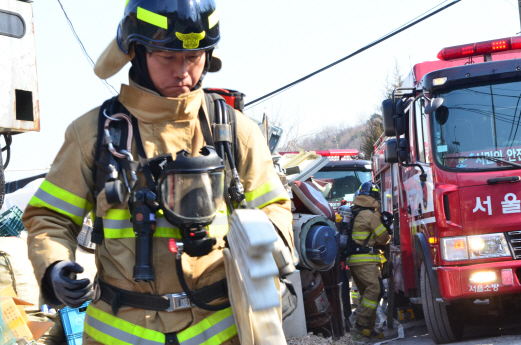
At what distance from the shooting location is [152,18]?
2.11 meters

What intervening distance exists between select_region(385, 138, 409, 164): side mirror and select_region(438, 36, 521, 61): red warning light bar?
1123mm

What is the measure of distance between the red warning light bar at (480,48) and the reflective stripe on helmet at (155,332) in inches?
217

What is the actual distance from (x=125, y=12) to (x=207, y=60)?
35cm

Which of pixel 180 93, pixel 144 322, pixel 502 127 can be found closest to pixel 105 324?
pixel 144 322

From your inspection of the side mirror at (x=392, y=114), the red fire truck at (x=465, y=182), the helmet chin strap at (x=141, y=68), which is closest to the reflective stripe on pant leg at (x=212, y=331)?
the helmet chin strap at (x=141, y=68)

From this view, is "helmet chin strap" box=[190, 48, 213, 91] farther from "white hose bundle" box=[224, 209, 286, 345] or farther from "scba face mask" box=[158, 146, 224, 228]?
"white hose bundle" box=[224, 209, 286, 345]

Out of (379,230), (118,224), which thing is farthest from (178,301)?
(379,230)

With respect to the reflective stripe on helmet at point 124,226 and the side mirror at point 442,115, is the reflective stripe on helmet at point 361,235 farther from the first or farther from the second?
the reflective stripe on helmet at point 124,226

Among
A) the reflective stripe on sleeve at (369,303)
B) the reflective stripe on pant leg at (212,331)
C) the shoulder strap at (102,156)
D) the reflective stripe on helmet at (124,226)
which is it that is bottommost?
the reflective stripe on sleeve at (369,303)

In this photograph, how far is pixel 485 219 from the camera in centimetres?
558

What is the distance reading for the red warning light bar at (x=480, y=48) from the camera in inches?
263

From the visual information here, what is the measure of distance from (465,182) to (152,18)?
4.26m

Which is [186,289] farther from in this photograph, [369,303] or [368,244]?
[368,244]

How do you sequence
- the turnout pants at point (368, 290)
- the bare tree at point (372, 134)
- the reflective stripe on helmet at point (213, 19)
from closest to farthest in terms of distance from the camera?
the reflective stripe on helmet at point (213, 19) < the turnout pants at point (368, 290) < the bare tree at point (372, 134)
